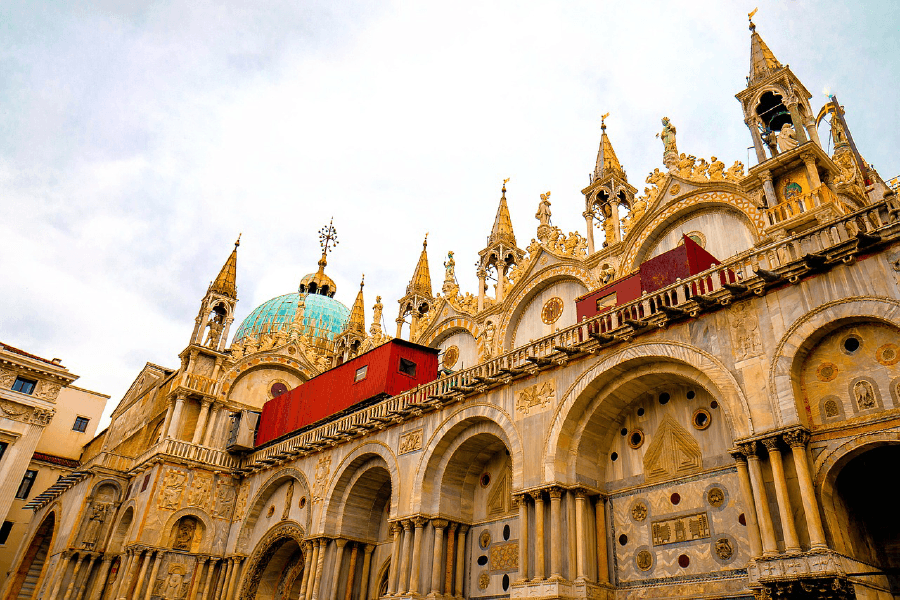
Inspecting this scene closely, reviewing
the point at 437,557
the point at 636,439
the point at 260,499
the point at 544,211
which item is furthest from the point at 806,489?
the point at 260,499

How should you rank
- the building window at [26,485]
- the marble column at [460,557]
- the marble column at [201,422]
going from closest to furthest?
the marble column at [460,557], the marble column at [201,422], the building window at [26,485]

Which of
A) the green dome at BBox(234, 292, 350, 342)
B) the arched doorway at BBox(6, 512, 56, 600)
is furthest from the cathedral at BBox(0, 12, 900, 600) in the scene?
the green dome at BBox(234, 292, 350, 342)

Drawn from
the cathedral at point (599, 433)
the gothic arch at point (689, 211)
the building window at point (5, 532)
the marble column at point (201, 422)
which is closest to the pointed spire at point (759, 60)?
the cathedral at point (599, 433)

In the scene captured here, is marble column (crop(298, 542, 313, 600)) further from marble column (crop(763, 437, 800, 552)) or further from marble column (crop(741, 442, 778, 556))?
marble column (crop(763, 437, 800, 552))

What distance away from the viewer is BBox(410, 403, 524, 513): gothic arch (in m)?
22.2

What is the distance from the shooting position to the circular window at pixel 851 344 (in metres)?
14.6

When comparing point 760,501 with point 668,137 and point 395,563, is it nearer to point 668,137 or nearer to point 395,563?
point 395,563

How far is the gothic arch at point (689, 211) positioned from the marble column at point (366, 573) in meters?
15.9

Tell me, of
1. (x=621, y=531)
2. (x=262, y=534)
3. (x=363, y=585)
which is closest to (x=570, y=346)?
(x=621, y=531)

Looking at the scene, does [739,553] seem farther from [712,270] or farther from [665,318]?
[712,270]

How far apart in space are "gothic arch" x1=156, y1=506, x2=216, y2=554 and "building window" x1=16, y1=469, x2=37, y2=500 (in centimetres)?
2705

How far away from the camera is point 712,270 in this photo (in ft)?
57.6

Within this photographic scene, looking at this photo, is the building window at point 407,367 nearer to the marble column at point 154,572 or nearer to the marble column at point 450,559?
the marble column at point 450,559

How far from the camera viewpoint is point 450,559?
72.8 ft
